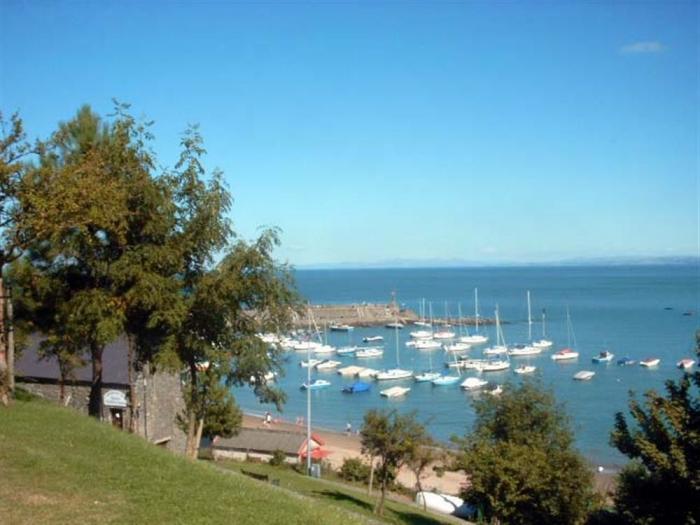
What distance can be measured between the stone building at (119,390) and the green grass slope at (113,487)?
11.1m

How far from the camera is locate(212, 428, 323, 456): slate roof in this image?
33.5 meters

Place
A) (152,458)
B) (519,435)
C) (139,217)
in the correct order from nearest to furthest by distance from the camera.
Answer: (152,458) < (139,217) < (519,435)

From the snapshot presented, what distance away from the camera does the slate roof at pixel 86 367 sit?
22.8m

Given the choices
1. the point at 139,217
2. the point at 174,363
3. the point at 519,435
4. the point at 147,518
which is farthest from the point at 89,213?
the point at 519,435

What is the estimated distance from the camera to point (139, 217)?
47.1 feet

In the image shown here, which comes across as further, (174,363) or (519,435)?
(519,435)

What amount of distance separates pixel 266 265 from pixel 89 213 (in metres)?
3.87

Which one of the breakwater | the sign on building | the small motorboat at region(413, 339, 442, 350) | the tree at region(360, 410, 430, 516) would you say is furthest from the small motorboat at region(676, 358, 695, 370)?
the sign on building

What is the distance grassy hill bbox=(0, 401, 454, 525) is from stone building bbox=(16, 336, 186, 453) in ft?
36.2

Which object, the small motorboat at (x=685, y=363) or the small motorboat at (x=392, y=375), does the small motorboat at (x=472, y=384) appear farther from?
the small motorboat at (x=685, y=363)

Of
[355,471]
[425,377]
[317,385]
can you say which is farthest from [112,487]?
[425,377]

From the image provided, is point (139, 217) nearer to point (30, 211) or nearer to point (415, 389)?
point (30, 211)

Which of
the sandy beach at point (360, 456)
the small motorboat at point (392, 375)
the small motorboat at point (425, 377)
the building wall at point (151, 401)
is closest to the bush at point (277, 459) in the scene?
the sandy beach at point (360, 456)

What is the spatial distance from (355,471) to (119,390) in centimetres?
1118
